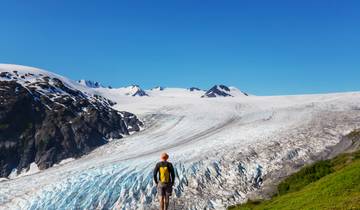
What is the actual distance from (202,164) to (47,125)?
133 ft

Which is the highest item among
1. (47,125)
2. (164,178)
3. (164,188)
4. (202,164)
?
(47,125)

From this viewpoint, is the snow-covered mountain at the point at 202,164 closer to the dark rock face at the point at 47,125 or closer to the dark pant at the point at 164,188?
the dark rock face at the point at 47,125

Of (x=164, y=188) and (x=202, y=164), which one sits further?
(x=202, y=164)

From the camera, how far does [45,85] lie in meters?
88.1

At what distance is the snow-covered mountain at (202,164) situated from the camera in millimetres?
37000

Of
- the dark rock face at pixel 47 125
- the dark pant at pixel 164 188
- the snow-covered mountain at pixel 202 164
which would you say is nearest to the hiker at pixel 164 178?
the dark pant at pixel 164 188

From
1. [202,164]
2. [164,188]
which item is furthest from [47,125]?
[164,188]

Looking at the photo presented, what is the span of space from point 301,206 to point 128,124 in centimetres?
6236

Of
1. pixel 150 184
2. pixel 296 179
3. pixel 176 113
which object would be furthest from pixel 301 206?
pixel 176 113

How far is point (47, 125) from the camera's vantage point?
7456 cm

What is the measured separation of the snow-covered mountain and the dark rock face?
472 inches

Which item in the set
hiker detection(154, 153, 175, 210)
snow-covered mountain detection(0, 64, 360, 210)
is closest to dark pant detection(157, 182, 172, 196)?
hiker detection(154, 153, 175, 210)

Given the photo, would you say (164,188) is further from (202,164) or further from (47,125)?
(47,125)

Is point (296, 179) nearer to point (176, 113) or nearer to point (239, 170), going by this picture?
point (239, 170)
